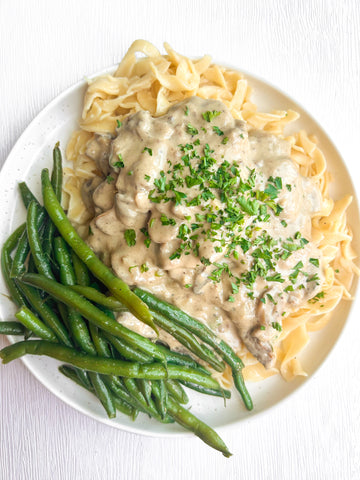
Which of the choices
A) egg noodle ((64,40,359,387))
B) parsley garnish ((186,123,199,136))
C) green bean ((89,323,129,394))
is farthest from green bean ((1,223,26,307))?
parsley garnish ((186,123,199,136))

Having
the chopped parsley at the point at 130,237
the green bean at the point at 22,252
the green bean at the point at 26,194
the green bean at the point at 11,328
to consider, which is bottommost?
the green bean at the point at 11,328

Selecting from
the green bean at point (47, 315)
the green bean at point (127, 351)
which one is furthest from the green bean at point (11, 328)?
the green bean at point (127, 351)

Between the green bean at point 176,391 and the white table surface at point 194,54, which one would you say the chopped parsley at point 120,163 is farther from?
the green bean at point 176,391

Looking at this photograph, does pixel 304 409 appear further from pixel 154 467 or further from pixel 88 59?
pixel 88 59

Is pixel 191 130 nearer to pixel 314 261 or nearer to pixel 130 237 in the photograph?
pixel 130 237

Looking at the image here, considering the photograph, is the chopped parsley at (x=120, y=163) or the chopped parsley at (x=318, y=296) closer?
the chopped parsley at (x=120, y=163)

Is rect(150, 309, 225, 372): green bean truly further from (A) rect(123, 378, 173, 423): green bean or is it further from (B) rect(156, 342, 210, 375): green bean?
(A) rect(123, 378, 173, 423): green bean

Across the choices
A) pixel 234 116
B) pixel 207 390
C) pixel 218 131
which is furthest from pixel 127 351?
pixel 234 116
